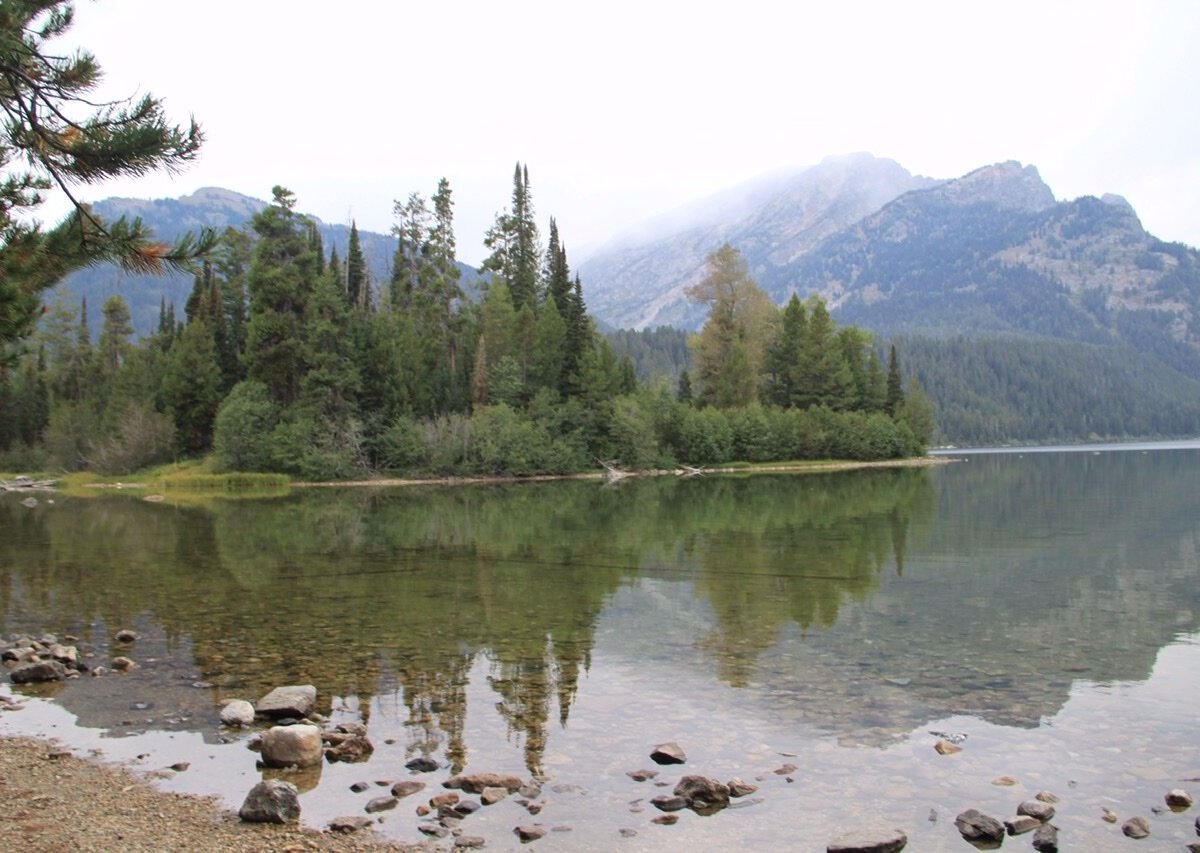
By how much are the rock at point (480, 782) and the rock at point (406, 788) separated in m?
0.28

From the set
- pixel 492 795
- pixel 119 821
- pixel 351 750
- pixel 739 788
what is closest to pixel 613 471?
pixel 351 750

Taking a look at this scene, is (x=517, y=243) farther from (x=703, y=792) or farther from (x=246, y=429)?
(x=703, y=792)

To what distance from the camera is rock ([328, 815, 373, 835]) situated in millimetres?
8714

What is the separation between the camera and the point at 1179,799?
9.52 metres

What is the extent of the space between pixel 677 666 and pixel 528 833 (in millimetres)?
6947

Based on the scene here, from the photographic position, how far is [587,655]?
1619 cm

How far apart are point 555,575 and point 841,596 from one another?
8.24 m

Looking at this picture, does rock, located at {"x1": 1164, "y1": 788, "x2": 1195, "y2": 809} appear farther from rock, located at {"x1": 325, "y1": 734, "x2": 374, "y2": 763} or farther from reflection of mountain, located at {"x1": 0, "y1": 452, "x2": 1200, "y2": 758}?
rock, located at {"x1": 325, "y1": 734, "x2": 374, "y2": 763}

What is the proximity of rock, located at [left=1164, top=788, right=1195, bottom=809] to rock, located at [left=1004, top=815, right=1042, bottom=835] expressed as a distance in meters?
1.69

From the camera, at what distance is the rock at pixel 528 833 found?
867cm

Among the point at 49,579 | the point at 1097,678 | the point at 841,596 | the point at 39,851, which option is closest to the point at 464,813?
the point at 39,851

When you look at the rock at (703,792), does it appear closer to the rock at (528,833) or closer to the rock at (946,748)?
the rock at (528,833)

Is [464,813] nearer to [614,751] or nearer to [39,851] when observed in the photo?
[614,751]

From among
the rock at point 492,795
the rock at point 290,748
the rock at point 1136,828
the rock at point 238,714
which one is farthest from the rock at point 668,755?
→ the rock at point 238,714
